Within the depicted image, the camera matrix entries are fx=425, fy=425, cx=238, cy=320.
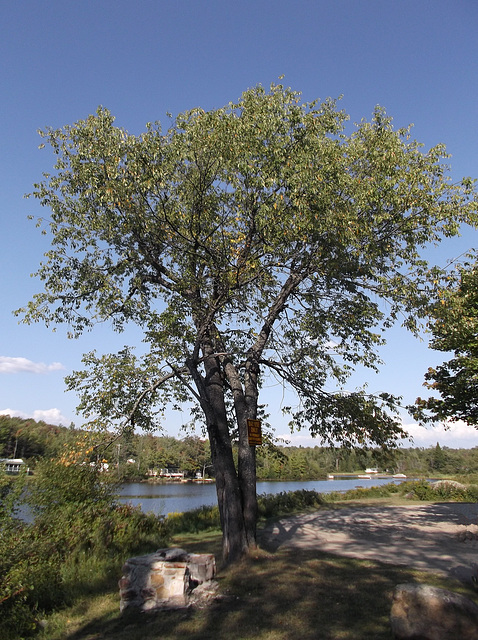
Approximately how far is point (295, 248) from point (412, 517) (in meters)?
9.65

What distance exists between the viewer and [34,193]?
10508mm

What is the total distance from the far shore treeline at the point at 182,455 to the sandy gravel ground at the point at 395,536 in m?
1.62

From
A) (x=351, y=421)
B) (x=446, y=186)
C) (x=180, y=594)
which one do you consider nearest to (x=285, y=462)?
(x=351, y=421)

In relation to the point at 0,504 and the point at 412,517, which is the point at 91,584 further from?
the point at 412,517

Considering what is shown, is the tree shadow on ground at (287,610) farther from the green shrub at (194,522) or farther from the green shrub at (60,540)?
the green shrub at (194,522)

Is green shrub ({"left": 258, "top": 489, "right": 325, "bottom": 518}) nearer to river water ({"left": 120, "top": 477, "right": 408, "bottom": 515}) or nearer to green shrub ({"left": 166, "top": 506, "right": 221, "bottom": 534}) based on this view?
green shrub ({"left": 166, "top": 506, "right": 221, "bottom": 534})

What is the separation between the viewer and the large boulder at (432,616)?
4125mm

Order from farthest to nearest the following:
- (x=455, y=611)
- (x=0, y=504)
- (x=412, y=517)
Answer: (x=412, y=517) → (x=0, y=504) → (x=455, y=611)

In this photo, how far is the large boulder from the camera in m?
4.12

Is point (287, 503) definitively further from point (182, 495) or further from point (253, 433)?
point (182, 495)

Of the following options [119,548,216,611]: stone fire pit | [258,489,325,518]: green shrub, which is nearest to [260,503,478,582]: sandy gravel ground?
[258,489,325,518]: green shrub

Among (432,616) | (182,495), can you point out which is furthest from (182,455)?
(432,616)

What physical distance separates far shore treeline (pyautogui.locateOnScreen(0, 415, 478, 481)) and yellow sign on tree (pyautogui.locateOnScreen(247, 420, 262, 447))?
2.35 meters

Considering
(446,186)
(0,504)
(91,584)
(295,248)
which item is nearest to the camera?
(0,504)
